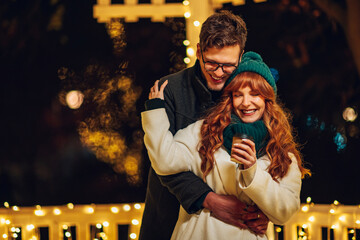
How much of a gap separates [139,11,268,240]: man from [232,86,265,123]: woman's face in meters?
0.13

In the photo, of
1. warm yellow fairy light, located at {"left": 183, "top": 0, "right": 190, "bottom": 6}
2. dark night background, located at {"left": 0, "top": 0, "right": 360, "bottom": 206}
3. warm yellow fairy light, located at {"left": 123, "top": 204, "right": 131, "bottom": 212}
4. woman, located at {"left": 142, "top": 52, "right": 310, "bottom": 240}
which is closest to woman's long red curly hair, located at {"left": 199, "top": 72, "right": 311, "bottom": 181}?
woman, located at {"left": 142, "top": 52, "right": 310, "bottom": 240}

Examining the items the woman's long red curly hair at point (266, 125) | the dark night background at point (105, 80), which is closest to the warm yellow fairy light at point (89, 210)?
the woman's long red curly hair at point (266, 125)

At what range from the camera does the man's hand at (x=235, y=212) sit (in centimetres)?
208

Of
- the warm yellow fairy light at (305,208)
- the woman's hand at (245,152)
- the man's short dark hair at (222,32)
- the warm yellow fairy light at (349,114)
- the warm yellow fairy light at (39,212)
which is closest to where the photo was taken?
the woman's hand at (245,152)

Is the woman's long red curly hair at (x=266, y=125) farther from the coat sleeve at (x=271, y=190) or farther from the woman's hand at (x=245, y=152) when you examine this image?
the woman's hand at (x=245, y=152)

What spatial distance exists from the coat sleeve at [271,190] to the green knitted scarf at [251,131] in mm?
79

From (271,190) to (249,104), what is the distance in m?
0.37

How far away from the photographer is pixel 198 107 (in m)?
2.38

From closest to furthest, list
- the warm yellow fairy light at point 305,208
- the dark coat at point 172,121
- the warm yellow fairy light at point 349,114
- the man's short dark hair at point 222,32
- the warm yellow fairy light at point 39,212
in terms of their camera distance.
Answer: the man's short dark hair at point 222,32, the dark coat at point 172,121, the warm yellow fairy light at point 305,208, the warm yellow fairy light at point 39,212, the warm yellow fairy light at point 349,114

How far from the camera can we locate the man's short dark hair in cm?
216

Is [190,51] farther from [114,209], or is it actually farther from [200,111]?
[114,209]

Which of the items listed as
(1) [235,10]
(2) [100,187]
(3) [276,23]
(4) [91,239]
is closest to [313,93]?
(3) [276,23]

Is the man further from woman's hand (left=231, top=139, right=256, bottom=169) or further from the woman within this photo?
woman's hand (left=231, top=139, right=256, bottom=169)

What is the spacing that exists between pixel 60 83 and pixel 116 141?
0.80 meters
